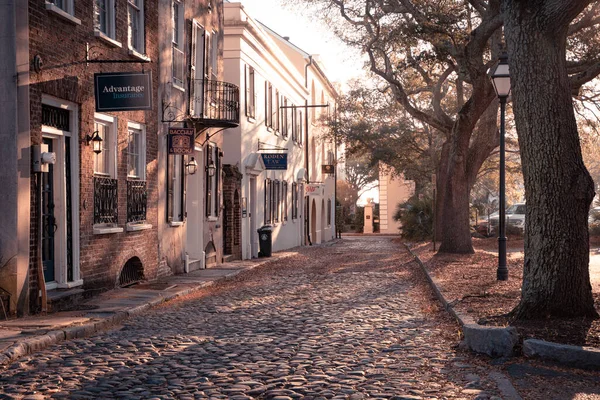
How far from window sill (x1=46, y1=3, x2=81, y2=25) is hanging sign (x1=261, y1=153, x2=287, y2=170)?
15287 millimetres

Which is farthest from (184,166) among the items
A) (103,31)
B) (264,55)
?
(264,55)

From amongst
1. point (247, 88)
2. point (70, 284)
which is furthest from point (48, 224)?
point (247, 88)

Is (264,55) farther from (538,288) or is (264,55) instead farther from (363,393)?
(363,393)

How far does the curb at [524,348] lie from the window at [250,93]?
1819 cm

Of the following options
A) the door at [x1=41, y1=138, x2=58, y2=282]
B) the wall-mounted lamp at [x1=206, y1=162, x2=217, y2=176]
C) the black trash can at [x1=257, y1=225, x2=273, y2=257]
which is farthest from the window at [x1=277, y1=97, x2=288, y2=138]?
the door at [x1=41, y1=138, x2=58, y2=282]

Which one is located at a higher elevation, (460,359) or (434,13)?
(434,13)

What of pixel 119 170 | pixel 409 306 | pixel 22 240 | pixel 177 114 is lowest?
pixel 409 306

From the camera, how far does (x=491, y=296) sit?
12266 millimetres

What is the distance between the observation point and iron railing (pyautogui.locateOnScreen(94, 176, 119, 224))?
13461 millimetres

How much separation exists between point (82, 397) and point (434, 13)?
16621mm

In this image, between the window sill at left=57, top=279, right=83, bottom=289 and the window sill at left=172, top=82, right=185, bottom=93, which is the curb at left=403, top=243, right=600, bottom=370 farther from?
the window sill at left=172, top=82, right=185, bottom=93

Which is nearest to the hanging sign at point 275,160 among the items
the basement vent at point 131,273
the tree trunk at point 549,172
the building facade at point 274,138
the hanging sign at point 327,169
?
the building facade at point 274,138

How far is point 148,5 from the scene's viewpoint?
1603cm

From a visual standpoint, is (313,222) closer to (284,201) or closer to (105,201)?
(284,201)
